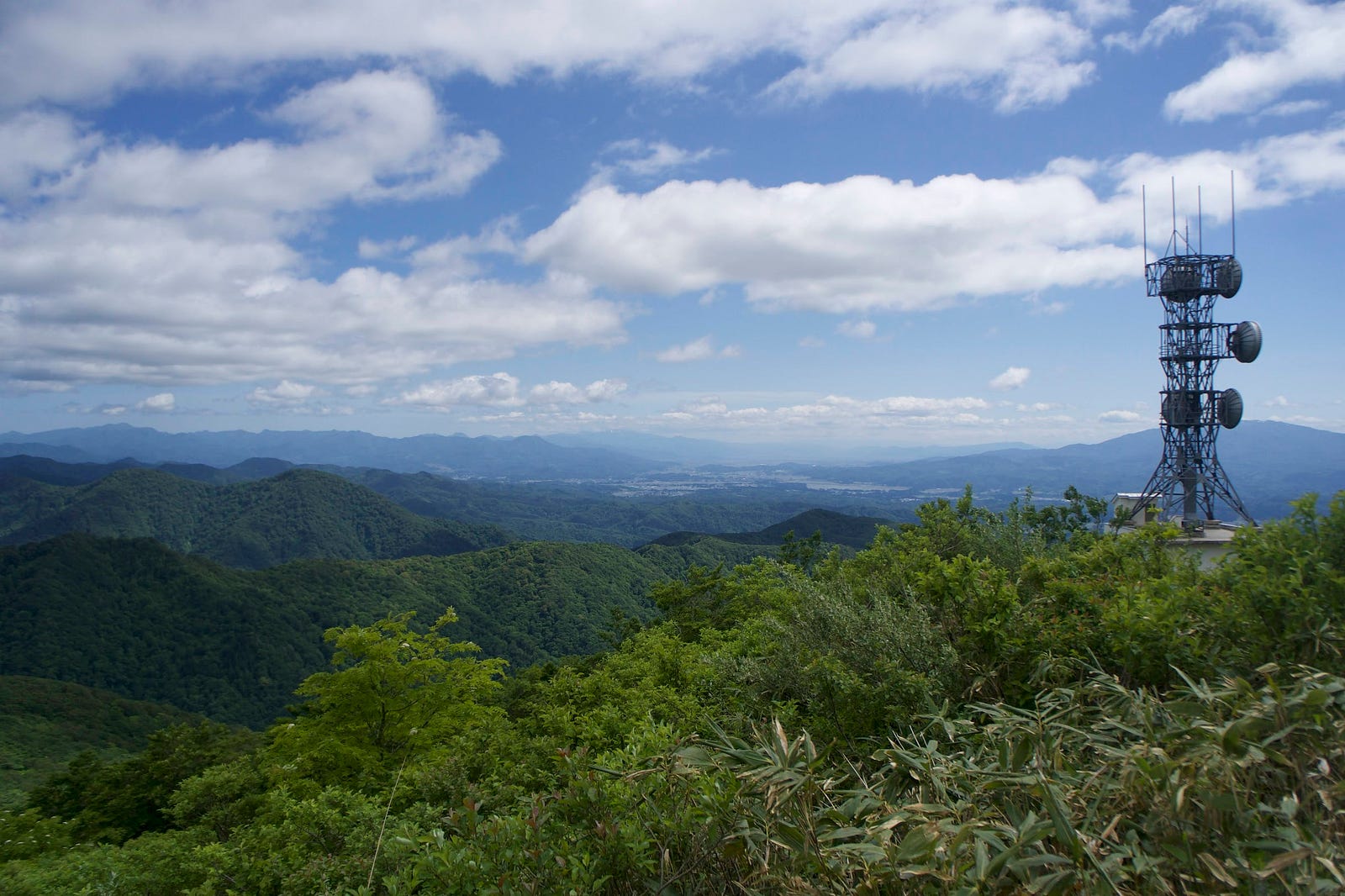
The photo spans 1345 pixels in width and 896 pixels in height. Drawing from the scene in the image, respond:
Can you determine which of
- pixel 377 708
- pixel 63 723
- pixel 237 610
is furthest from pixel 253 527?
pixel 377 708

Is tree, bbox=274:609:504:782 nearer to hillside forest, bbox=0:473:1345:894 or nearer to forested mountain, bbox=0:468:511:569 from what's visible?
hillside forest, bbox=0:473:1345:894

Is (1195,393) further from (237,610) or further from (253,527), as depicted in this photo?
(253,527)

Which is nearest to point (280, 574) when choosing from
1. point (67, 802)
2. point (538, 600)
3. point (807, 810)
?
point (538, 600)

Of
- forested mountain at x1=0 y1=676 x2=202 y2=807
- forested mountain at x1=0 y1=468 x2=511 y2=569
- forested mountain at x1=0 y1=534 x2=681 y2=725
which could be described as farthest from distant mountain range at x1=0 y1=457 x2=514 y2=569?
forested mountain at x1=0 y1=676 x2=202 y2=807

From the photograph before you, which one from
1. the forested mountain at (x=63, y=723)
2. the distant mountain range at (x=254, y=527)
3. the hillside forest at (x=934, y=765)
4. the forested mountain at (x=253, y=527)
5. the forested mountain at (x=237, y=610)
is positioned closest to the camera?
the hillside forest at (x=934, y=765)

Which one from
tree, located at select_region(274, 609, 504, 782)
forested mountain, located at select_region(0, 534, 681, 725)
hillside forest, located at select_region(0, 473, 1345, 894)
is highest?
hillside forest, located at select_region(0, 473, 1345, 894)

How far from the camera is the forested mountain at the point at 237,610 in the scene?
272 feet

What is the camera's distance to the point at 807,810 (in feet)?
8.14

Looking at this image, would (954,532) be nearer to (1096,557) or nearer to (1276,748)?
(1096,557)

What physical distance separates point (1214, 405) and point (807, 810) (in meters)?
33.6

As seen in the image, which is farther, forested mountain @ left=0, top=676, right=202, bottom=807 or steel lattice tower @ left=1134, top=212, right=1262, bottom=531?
forested mountain @ left=0, top=676, right=202, bottom=807

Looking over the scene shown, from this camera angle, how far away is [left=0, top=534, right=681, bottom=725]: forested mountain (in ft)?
272

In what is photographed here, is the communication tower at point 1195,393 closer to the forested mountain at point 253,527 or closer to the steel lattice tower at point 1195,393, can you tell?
the steel lattice tower at point 1195,393

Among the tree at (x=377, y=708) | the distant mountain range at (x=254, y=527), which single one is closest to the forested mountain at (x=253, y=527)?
the distant mountain range at (x=254, y=527)
